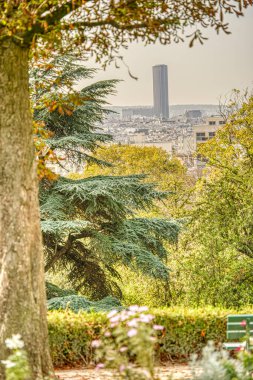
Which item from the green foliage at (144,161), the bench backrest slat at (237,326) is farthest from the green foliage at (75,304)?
the green foliage at (144,161)

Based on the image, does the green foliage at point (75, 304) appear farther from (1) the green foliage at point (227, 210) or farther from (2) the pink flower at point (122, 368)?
(2) the pink flower at point (122, 368)

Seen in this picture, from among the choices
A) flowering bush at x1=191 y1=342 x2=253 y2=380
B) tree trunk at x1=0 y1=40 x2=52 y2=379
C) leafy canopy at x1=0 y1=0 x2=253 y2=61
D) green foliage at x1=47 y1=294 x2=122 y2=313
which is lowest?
green foliage at x1=47 y1=294 x2=122 y2=313

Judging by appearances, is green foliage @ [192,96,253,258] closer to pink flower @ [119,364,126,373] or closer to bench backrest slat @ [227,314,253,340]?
bench backrest slat @ [227,314,253,340]

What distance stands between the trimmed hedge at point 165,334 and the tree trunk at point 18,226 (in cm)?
191

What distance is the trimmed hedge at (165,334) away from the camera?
8.82 m

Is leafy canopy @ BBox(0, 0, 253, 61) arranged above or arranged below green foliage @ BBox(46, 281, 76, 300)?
above

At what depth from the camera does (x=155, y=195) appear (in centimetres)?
1488

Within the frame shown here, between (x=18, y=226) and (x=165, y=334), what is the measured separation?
3.35 m

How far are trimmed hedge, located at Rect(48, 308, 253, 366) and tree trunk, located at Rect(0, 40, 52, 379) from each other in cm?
191

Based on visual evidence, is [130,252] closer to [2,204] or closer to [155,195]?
[155,195]

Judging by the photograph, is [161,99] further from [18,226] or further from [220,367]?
[220,367]

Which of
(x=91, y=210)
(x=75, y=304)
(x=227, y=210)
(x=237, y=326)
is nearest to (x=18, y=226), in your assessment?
(x=237, y=326)

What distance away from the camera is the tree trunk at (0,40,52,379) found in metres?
6.65

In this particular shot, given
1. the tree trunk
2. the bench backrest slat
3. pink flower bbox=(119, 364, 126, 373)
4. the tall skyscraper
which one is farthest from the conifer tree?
the tall skyscraper
